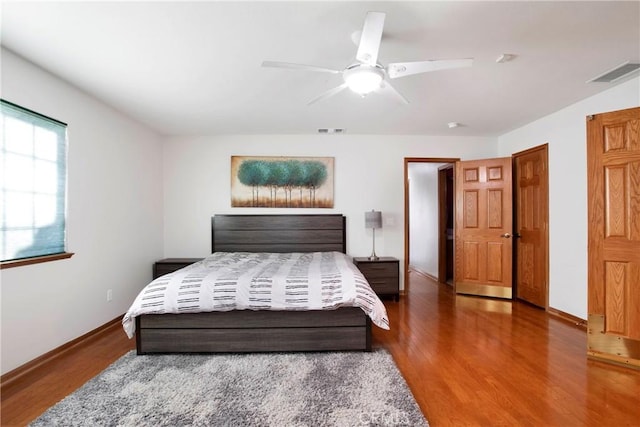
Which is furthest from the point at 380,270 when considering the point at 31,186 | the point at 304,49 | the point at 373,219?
the point at 31,186

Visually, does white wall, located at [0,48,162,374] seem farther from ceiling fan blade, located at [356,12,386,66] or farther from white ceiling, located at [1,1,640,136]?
ceiling fan blade, located at [356,12,386,66]

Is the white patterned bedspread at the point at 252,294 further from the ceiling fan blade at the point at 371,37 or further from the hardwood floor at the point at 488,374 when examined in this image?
the ceiling fan blade at the point at 371,37

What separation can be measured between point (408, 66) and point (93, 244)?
343 centimetres

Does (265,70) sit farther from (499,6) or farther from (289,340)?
(289,340)

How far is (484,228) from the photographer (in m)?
4.57

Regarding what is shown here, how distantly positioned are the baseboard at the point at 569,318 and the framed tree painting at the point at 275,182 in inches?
129

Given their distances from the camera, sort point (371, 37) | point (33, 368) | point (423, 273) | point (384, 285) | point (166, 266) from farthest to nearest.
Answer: point (423, 273)
point (384, 285)
point (166, 266)
point (33, 368)
point (371, 37)

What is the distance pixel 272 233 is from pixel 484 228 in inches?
126

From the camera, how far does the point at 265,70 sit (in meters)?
2.59

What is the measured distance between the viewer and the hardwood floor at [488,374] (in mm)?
1859

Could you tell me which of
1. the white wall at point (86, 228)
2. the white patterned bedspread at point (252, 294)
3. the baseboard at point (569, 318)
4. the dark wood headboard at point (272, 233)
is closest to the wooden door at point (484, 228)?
the baseboard at point (569, 318)

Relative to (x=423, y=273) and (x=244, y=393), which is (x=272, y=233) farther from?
(x=423, y=273)

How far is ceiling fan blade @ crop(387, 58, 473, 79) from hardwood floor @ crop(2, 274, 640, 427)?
2.15 meters

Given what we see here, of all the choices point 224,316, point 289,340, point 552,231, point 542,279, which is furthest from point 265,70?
point 542,279
